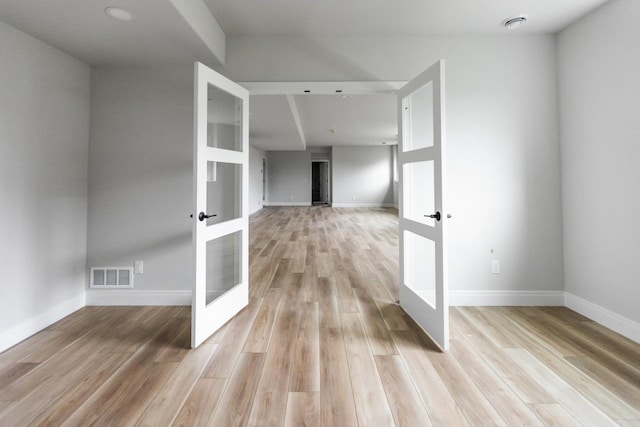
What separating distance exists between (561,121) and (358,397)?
286cm

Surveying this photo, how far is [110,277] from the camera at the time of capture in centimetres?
273

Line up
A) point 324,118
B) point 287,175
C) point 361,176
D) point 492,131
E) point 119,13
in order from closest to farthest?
point 119,13 < point 492,131 < point 324,118 < point 361,176 < point 287,175

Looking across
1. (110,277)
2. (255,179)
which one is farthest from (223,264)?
(255,179)

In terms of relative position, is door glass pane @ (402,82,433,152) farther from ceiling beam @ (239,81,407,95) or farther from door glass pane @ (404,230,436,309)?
door glass pane @ (404,230,436,309)

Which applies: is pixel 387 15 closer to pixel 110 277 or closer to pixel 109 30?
pixel 109 30

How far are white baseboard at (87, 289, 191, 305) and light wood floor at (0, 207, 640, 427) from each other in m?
0.09

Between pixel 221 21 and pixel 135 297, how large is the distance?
8.32 ft

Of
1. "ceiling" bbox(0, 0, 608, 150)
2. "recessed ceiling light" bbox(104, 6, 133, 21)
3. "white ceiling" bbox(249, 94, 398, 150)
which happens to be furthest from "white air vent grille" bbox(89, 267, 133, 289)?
"white ceiling" bbox(249, 94, 398, 150)

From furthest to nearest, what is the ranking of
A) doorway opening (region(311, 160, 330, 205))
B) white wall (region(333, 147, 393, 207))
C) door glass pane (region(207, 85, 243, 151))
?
1. doorway opening (region(311, 160, 330, 205))
2. white wall (region(333, 147, 393, 207))
3. door glass pane (region(207, 85, 243, 151))

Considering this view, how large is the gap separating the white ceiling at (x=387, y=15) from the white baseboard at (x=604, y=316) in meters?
2.33

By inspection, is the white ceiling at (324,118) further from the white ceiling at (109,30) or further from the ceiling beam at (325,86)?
the white ceiling at (109,30)

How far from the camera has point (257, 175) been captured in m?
10.9

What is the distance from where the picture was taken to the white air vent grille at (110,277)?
2732 millimetres

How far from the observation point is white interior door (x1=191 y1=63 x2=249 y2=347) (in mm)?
2012
